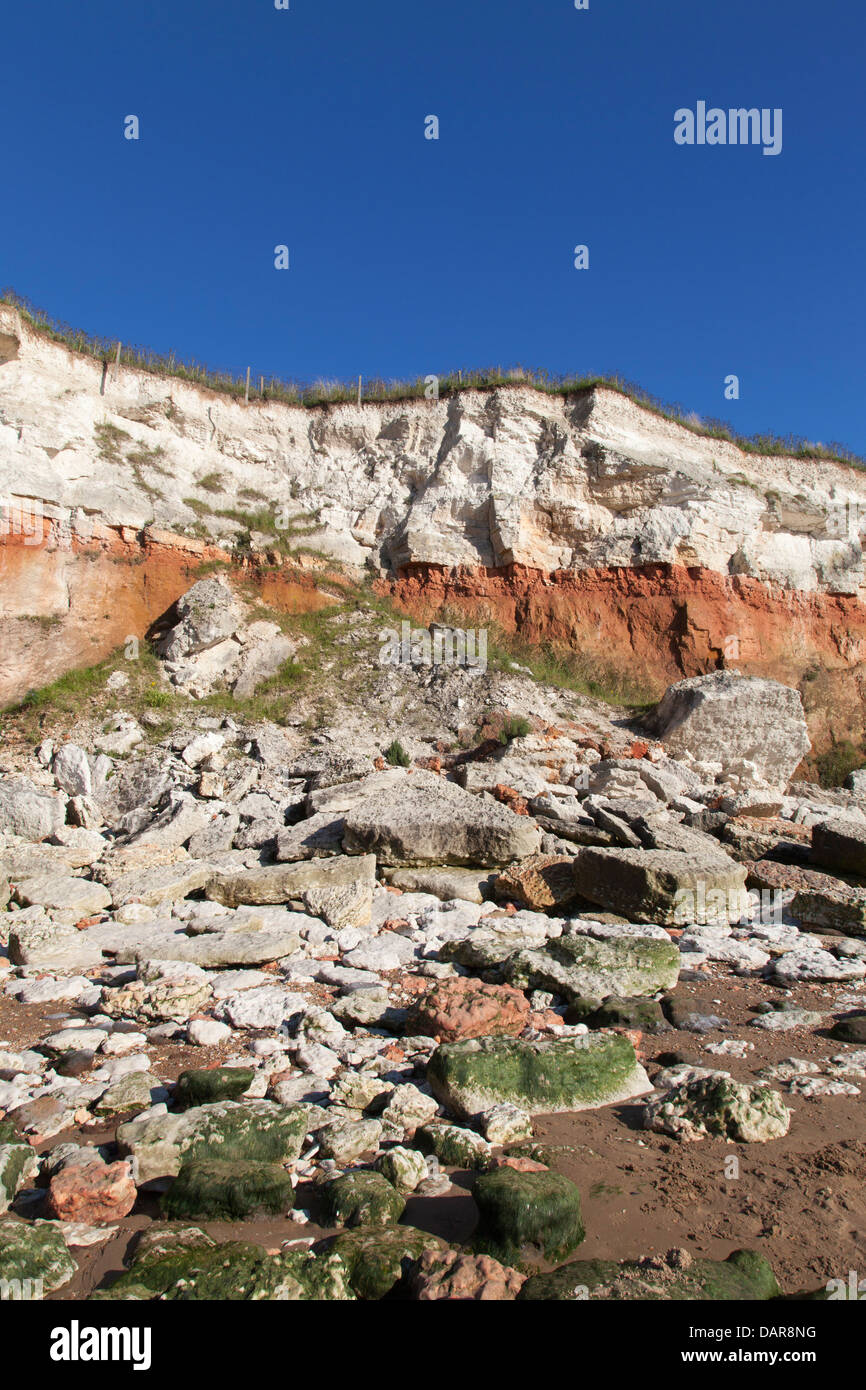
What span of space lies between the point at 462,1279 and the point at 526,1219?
379mm

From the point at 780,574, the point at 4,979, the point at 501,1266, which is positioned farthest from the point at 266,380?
the point at 501,1266

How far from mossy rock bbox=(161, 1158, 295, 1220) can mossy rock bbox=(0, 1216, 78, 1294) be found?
1.38ft

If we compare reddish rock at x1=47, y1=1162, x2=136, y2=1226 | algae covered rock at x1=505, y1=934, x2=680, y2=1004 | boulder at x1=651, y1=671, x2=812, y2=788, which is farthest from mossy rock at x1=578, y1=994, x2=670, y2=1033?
boulder at x1=651, y1=671, x2=812, y2=788

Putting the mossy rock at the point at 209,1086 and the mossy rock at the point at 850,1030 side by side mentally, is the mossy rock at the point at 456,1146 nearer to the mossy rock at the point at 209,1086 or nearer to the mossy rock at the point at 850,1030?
the mossy rock at the point at 209,1086

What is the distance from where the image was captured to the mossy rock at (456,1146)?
3.38 metres

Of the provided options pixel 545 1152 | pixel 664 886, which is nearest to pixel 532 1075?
pixel 545 1152

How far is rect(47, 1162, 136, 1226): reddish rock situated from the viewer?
9.90ft

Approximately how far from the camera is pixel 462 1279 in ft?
8.04

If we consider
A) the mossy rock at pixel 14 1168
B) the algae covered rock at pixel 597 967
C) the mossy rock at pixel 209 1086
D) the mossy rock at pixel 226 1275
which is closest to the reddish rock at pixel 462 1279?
the mossy rock at pixel 226 1275

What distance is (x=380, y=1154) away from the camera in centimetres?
343
